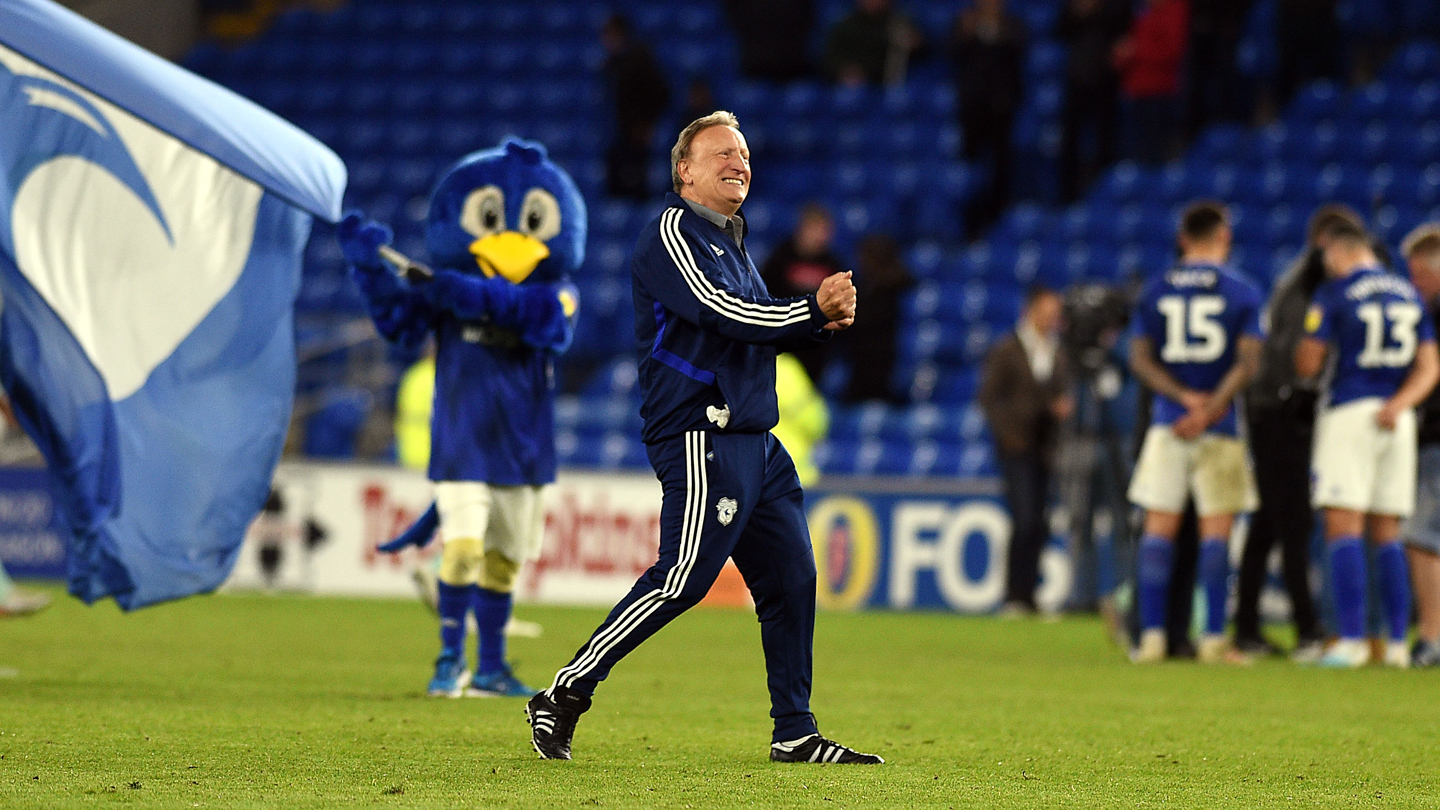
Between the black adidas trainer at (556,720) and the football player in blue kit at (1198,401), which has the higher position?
the football player in blue kit at (1198,401)

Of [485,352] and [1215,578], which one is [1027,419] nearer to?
[1215,578]

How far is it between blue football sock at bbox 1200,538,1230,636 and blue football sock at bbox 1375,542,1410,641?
0.72 meters

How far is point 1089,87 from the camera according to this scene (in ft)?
52.3

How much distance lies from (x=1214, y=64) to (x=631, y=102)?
5.16 m

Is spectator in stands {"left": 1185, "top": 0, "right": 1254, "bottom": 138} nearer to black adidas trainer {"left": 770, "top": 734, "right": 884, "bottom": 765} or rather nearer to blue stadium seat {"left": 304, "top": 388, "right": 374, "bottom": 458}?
blue stadium seat {"left": 304, "top": 388, "right": 374, "bottom": 458}

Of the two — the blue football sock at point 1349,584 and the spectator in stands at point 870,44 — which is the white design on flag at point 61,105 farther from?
the spectator in stands at point 870,44

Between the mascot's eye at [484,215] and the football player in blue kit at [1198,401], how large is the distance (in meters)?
3.43

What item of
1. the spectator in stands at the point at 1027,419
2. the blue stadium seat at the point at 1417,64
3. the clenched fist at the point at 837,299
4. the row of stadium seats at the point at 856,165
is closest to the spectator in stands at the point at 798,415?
the spectator in stands at the point at 1027,419

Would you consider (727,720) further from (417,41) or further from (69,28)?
(417,41)

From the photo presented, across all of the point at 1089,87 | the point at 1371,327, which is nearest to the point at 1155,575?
the point at 1371,327

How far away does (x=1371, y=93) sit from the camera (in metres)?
15.9

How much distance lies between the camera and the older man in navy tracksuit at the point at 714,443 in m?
5.01

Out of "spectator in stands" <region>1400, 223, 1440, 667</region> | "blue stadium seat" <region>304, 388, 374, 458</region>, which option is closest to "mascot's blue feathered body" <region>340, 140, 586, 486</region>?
"spectator in stands" <region>1400, 223, 1440, 667</region>

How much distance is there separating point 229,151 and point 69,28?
69cm
